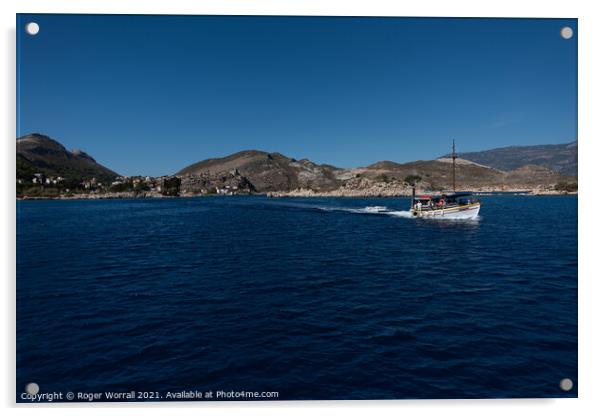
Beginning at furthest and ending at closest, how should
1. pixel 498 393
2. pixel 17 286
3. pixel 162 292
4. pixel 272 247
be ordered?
pixel 272 247
pixel 162 292
pixel 17 286
pixel 498 393

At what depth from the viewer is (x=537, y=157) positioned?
20.5m

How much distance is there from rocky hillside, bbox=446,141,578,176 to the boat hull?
7111mm

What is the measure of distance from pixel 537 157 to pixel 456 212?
29698 millimetres

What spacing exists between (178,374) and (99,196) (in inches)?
6476

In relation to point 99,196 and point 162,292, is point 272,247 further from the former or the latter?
point 99,196

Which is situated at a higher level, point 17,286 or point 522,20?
point 522,20

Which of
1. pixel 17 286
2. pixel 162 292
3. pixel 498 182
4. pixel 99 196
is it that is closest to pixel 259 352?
pixel 17 286

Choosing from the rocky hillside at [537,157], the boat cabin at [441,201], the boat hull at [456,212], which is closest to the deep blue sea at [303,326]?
the rocky hillside at [537,157]

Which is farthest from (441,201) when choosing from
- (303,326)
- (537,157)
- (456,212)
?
(303,326)

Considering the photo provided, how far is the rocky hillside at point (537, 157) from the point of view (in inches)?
347

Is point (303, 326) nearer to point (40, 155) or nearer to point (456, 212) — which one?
point (40, 155)

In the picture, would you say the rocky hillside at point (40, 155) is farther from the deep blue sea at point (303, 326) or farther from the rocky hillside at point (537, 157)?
the rocky hillside at point (537, 157)

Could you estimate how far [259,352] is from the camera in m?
8.07

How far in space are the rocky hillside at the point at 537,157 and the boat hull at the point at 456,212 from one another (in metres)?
7.11
